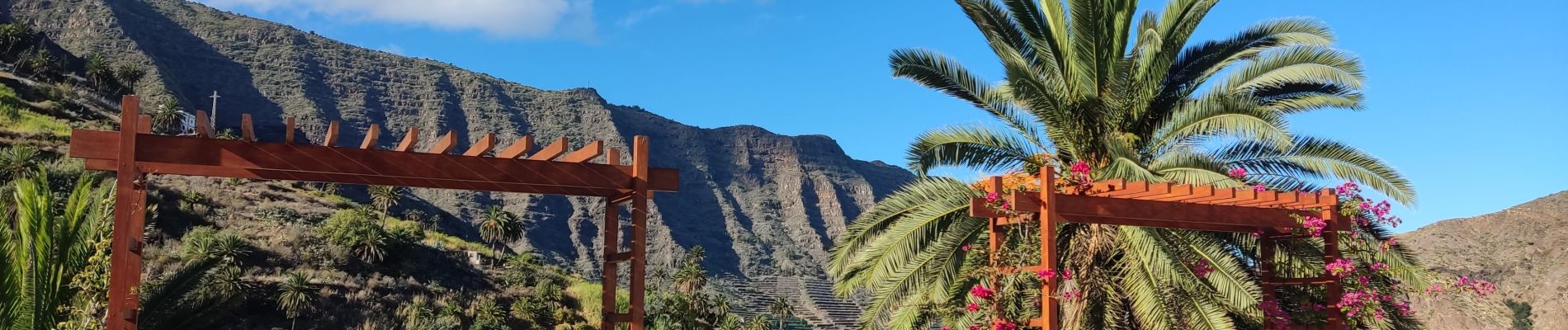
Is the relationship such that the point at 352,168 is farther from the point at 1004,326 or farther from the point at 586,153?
the point at 1004,326

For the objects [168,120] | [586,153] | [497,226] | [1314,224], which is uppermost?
[168,120]

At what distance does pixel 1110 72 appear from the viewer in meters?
10.2

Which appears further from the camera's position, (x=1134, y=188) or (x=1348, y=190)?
(x=1348, y=190)

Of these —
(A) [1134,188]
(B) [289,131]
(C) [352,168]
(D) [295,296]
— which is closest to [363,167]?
(C) [352,168]

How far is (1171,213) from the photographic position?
8812 mm

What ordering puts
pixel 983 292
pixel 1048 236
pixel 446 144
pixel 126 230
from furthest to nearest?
pixel 983 292
pixel 1048 236
pixel 446 144
pixel 126 230

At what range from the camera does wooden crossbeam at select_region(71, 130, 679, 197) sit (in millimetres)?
6090

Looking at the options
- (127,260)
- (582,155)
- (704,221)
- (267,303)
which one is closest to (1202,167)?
(582,155)

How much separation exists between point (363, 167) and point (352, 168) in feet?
0.19

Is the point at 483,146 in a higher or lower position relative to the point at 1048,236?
higher

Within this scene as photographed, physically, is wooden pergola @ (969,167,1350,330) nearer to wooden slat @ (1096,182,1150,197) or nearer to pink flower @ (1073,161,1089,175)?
wooden slat @ (1096,182,1150,197)

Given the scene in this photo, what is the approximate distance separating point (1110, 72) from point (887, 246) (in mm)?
2310

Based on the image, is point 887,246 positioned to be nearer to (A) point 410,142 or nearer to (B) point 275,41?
(A) point 410,142

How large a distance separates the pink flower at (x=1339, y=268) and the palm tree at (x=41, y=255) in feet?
27.9
